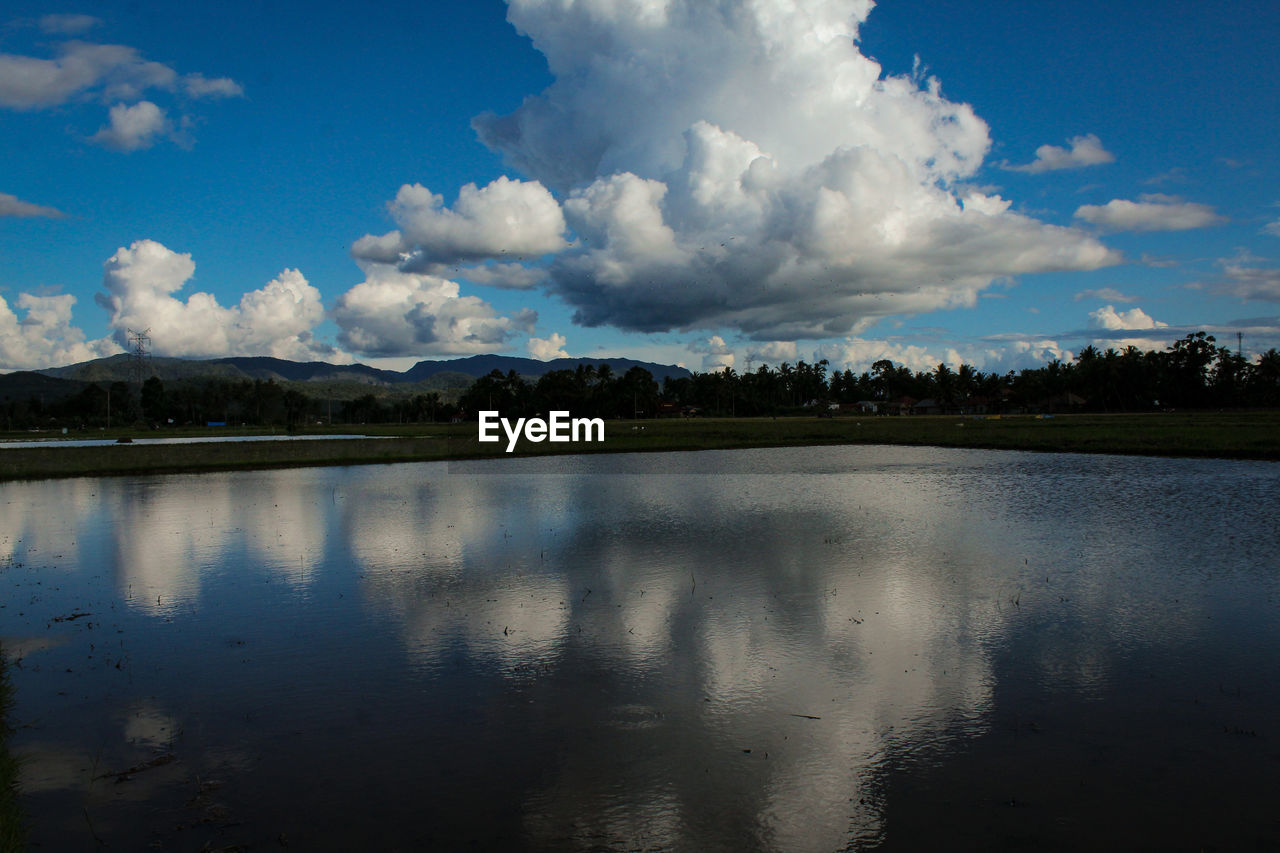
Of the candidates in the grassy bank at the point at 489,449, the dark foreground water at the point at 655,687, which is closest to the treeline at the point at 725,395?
the grassy bank at the point at 489,449

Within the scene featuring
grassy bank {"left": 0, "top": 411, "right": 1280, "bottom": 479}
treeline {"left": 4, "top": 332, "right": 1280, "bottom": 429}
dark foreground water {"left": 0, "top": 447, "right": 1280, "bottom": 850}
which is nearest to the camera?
dark foreground water {"left": 0, "top": 447, "right": 1280, "bottom": 850}

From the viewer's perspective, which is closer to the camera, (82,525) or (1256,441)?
(82,525)

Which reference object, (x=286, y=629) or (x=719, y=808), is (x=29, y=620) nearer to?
(x=286, y=629)

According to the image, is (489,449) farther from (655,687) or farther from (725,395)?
(725,395)

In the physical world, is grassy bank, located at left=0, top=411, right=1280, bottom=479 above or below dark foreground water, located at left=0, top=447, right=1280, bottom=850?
above

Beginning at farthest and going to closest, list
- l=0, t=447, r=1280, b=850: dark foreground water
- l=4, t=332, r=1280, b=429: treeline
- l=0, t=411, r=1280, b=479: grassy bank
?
l=4, t=332, r=1280, b=429: treeline → l=0, t=411, r=1280, b=479: grassy bank → l=0, t=447, r=1280, b=850: dark foreground water

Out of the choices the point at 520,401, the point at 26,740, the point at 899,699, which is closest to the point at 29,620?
the point at 26,740

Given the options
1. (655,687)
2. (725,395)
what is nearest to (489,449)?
(655,687)

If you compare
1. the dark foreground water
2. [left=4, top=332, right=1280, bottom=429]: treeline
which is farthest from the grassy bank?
[left=4, top=332, right=1280, bottom=429]: treeline

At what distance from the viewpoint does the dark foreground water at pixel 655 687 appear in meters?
6.62

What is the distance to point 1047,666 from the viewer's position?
33.0 feet

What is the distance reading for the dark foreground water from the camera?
21.7 feet

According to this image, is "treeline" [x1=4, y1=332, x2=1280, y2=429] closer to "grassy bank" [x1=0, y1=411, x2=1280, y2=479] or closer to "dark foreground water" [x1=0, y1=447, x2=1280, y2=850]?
"grassy bank" [x1=0, y1=411, x2=1280, y2=479]

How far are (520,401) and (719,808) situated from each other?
516 ft
